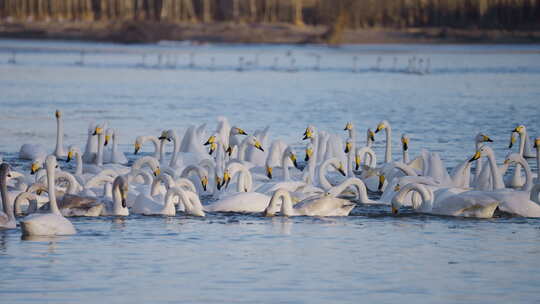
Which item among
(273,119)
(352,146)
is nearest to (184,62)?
(273,119)

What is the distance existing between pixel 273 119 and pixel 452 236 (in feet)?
56.6

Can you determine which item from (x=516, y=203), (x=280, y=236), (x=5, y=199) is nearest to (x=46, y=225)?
(x=5, y=199)

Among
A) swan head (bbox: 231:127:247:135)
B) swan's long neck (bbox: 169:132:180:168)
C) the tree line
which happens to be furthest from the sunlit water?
the tree line

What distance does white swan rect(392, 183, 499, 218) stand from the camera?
1370 centimetres

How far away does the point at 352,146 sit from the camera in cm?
1806

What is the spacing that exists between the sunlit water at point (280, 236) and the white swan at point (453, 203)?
17cm

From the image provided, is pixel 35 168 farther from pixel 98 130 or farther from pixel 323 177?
pixel 323 177

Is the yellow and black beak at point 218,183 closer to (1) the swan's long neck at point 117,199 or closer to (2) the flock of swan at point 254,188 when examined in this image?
(2) the flock of swan at point 254,188

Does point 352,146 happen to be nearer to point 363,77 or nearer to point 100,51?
point 363,77

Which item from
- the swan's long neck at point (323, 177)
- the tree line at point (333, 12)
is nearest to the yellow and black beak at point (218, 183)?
the swan's long neck at point (323, 177)

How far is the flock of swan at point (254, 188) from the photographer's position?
1359 centimetres

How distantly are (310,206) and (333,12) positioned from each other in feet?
276

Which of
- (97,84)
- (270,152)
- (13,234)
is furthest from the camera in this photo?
(97,84)

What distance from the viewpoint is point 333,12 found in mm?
97062
